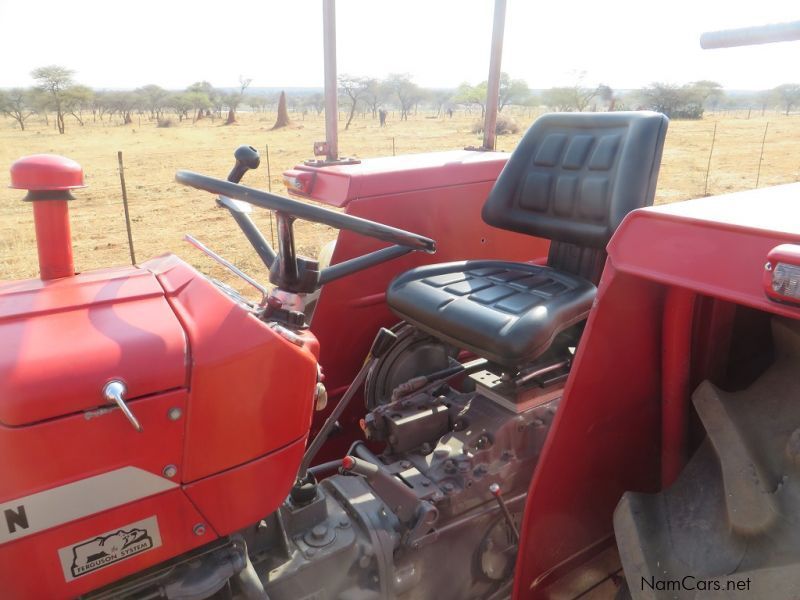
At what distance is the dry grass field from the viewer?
675 centimetres

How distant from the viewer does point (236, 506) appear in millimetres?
1052

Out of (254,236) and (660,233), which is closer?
(660,233)

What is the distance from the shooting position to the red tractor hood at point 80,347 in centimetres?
86

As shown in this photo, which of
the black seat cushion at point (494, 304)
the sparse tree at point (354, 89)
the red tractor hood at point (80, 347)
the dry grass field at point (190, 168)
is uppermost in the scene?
the sparse tree at point (354, 89)

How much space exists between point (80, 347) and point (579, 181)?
1.55 metres

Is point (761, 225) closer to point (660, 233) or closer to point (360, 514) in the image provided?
point (660, 233)

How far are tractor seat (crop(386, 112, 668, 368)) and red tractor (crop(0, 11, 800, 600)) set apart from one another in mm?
12

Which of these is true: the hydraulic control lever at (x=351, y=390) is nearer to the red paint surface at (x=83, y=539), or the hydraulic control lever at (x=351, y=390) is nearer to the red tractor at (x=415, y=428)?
the red tractor at (x=415, y=428)

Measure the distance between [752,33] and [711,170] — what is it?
13.4m

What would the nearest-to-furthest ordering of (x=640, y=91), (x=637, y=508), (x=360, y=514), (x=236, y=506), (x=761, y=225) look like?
(x=761, y=225)
(x=236, y=506)
(x=637, y=508)
(x=360, y=514)
(x=640, y=91)

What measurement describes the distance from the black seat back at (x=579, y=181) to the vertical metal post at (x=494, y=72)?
0.35m

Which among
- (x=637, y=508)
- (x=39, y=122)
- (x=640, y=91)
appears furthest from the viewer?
(x=640, y=91)

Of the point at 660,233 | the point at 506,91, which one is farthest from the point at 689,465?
the point at 506,91

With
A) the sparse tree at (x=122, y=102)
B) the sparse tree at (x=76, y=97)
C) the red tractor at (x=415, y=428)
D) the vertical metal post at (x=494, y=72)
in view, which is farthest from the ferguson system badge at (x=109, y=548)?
the sparse tree at (x=122, y=102)
